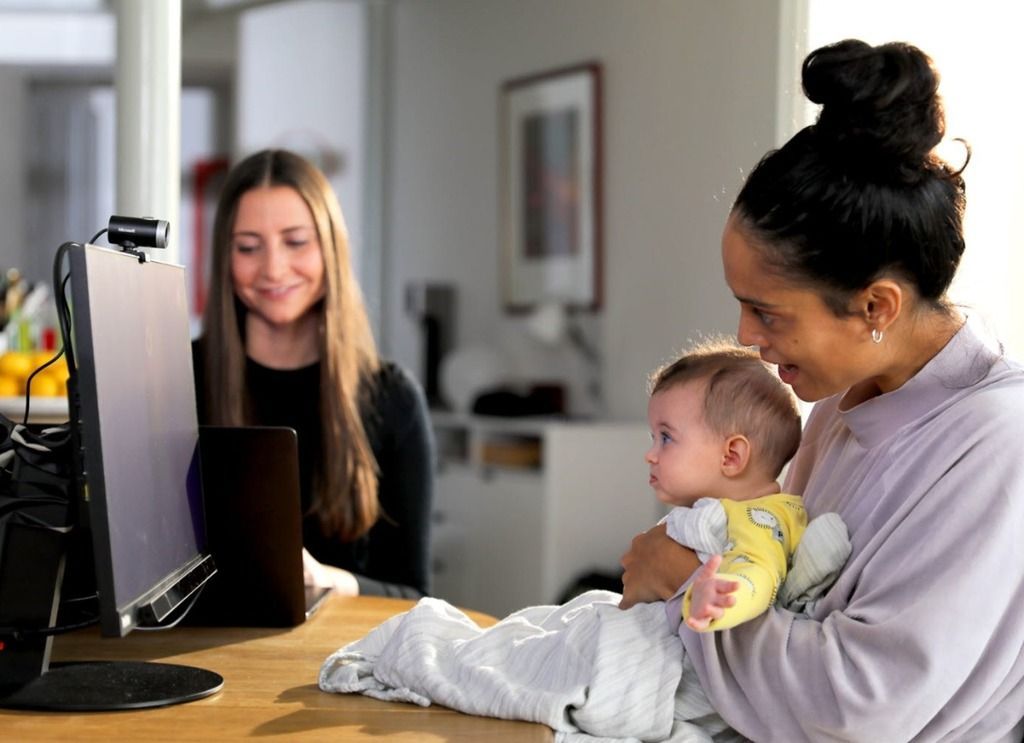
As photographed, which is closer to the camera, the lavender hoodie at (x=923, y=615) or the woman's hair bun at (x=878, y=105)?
the lavender hoodie at (x=923, y=615)

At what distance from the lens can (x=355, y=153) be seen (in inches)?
289

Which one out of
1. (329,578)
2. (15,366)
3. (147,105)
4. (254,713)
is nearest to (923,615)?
(254,713)

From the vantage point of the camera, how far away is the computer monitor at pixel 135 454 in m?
1.24

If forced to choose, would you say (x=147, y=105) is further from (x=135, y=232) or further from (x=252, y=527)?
(x=135, y=232)

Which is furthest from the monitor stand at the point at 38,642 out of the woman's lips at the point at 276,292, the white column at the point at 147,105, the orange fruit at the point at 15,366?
the orange fruit at the point at 15,366

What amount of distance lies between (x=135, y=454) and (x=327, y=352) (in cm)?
132

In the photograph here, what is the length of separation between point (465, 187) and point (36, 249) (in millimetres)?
3196

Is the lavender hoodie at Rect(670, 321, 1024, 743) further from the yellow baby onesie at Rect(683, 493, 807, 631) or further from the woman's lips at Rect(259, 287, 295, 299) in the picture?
the woman's lips at Rect(259, 287, 295, 299)

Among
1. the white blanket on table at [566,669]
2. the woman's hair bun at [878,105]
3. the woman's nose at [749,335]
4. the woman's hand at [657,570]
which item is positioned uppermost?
the woman's hair bun at [878,105]

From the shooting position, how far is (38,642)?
1520mm

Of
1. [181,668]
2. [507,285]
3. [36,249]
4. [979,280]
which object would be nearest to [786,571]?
[181,668]

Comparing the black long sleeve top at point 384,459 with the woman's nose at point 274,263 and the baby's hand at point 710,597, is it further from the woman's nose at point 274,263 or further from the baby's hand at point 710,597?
the baby's hand at point 710,597

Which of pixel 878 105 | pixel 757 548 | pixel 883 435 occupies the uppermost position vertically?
pixel 878 105

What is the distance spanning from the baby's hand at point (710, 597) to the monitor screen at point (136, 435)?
1.69 feet
